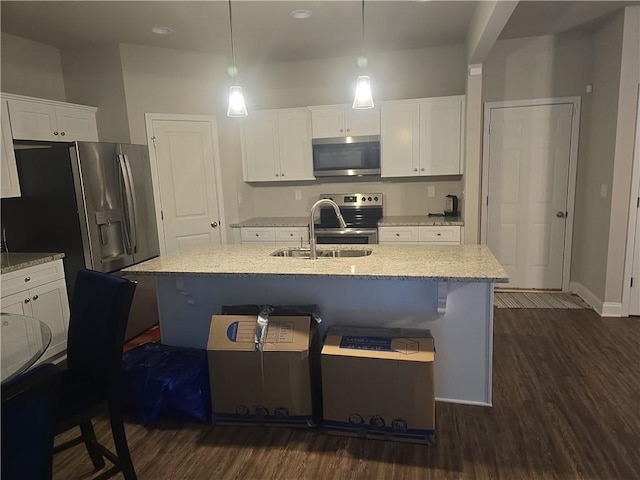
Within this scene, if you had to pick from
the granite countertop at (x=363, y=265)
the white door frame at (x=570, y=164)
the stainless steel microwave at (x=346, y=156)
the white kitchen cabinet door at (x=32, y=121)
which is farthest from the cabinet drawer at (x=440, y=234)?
the white kitchen cabinet door at (x=32, y=121)

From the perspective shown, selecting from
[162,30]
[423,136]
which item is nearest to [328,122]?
[423,136]

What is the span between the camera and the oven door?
4.16 m

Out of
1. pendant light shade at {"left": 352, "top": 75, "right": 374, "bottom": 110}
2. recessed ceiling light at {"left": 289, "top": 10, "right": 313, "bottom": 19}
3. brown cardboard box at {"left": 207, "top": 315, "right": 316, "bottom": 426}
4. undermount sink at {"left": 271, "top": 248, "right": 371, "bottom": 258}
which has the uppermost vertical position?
recessed ceiling light at {"left": 289, "top": 10, "right": 313, "bottom": 19}

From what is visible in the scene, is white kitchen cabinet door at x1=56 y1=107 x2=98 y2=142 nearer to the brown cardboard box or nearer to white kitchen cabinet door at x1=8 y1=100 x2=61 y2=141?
white kitchen cabinet door at x1=8 y1=100 x2=61 y2=141

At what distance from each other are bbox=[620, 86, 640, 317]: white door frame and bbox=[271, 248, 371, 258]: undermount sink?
2492mm

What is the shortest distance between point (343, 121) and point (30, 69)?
2954 mm

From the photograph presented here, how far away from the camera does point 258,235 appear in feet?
14.8

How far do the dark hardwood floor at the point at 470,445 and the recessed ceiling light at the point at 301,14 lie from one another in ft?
9.83

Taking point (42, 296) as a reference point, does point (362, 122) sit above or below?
above

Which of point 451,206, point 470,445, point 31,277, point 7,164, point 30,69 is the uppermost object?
point 30,69

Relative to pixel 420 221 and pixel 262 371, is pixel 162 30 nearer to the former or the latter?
pixel 420 221

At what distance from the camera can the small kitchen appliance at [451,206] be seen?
439cm

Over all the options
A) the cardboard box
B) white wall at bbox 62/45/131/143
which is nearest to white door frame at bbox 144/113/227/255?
white wall at bbox 62/45/131/143

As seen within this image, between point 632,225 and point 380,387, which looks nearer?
→ point 380,387
